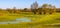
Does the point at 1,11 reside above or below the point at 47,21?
above

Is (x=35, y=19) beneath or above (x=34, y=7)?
beneath

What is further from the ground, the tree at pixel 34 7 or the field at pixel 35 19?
the tree at pixel 34 7

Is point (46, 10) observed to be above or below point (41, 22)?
above

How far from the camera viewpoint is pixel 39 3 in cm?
262

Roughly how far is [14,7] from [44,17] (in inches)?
21.0

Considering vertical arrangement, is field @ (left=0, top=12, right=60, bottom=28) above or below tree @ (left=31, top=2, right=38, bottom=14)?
below

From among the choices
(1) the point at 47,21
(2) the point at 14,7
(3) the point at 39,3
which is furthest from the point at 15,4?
(1) the point at 47,21

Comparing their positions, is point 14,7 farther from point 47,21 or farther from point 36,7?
point 47,21

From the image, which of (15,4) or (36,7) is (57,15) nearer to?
(36,7)

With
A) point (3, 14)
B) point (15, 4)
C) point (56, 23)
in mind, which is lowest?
point (56, 23)

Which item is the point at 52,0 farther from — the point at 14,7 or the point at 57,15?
the point at 14,7

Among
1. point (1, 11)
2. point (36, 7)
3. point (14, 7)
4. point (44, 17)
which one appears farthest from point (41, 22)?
point (1, 11)

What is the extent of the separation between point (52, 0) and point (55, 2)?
0.06 m

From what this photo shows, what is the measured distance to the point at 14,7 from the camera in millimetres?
2625
